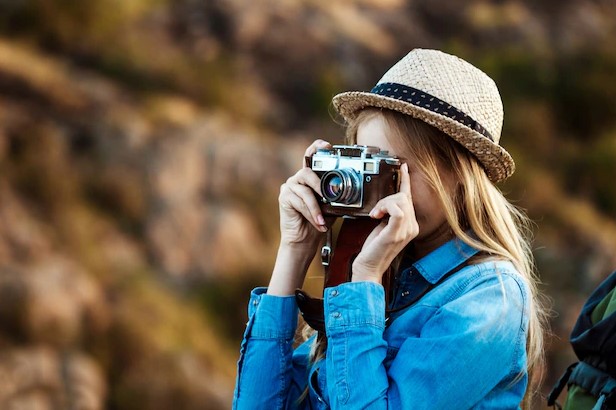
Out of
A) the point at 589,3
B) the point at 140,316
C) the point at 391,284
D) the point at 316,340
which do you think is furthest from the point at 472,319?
the point at 589,3

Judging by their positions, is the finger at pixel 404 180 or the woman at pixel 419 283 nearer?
the woman at pixel 419 283

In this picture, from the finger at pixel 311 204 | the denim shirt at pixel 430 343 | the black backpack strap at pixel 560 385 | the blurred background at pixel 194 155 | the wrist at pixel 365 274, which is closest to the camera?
the denim shirt at pixel 430 343

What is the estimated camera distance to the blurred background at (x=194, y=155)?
4238mm

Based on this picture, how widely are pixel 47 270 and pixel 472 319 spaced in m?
3.35

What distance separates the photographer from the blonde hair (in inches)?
56.7

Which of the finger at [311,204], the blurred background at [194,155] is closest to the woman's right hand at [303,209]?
the finger at [311,204]

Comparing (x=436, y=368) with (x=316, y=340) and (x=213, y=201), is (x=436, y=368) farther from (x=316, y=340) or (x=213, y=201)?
(x=213, y=201)

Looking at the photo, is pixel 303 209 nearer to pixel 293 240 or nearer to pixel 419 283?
pixel 293 240

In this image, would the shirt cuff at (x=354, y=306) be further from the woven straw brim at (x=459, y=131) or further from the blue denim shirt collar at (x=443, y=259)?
the woven straw brim at (x=459, y=131)

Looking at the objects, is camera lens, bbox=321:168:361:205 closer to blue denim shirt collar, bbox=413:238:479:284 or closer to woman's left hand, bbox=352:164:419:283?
woman's left hand, bbox=352:164:419:283

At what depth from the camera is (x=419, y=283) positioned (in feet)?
4.93

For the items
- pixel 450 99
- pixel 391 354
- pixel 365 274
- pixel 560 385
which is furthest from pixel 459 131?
pixel 560 385

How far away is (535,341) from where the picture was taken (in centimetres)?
144

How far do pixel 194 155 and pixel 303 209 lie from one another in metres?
3.36
